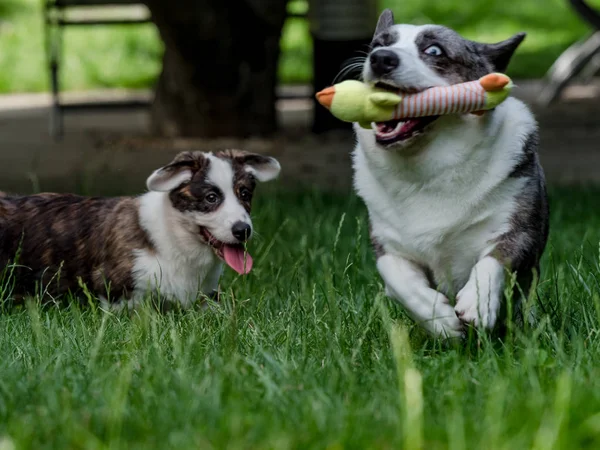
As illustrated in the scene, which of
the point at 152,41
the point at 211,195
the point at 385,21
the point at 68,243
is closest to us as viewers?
the point at 385,21

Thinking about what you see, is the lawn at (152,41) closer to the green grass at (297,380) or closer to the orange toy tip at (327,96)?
the green grass at (297,380)

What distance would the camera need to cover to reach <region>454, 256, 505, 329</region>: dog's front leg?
3.32 metres

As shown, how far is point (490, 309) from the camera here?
11.0 ft

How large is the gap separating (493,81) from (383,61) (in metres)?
0.36

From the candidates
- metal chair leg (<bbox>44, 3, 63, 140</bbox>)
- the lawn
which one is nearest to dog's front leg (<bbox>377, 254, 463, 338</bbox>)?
metal chair leg (<bbox>44, 3, 63, 140</bbox>)

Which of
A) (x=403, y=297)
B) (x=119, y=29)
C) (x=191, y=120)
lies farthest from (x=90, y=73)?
(x=403, y=297)

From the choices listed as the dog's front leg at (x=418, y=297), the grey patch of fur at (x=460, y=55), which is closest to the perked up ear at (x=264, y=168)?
the dog's front leg at (x=418, y=297)

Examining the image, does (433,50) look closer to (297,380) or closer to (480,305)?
(480,305)

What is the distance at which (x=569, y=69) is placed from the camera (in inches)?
430

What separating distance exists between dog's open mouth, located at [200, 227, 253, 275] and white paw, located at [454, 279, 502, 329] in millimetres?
1114

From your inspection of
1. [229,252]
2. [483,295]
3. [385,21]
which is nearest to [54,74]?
[229,252]

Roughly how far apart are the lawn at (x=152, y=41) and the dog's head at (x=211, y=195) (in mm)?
8704

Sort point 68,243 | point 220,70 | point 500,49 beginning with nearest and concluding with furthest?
point 500,49 < point 68,243 < point 220,70

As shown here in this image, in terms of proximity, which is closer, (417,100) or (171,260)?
(417,100)
